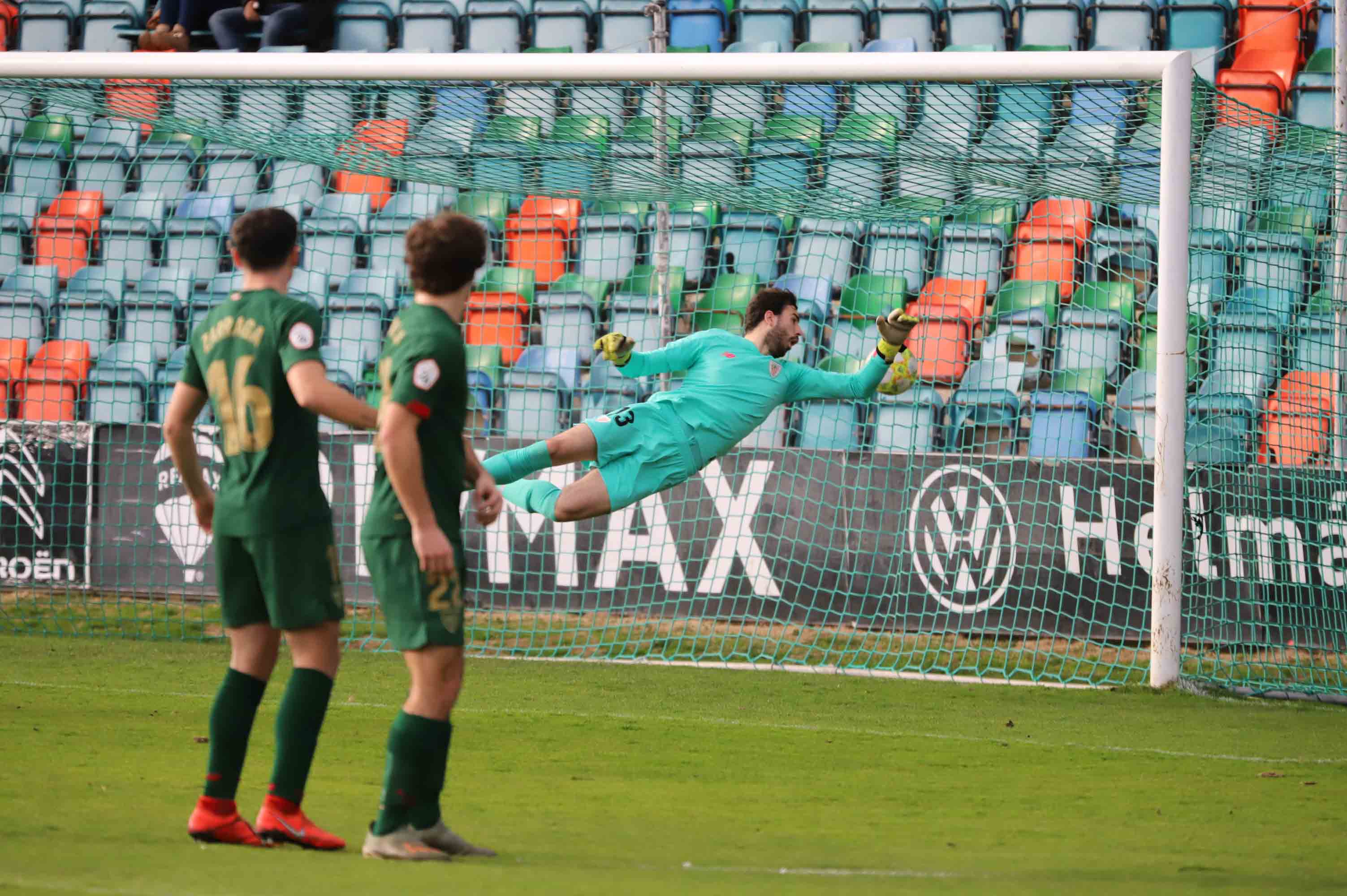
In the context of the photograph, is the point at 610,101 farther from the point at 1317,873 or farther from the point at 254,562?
the point at 1317,873

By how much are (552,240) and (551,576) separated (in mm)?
2771

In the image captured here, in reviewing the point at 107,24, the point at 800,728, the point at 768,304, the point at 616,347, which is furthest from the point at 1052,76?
the point at 107,24

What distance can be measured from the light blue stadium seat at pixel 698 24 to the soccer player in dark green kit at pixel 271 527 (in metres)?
9.84

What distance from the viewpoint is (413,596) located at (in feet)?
11.6

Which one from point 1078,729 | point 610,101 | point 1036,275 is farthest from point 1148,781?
point 1036,275

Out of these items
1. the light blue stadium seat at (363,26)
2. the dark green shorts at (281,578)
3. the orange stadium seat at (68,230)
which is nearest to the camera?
the dark green shorts at (281,578)

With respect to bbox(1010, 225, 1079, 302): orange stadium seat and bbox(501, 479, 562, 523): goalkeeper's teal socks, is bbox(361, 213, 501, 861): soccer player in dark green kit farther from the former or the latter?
bbox(1010, 225, 1079, 302): orange stadium seat

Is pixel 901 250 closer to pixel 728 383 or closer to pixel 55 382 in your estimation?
pixel 728 383

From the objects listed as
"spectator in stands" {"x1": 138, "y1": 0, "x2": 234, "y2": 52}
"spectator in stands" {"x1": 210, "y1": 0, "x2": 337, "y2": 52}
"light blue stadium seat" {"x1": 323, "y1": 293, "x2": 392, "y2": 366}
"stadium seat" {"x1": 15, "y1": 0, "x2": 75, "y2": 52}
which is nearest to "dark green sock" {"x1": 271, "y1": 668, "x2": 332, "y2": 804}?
"light blue stadium seat" {"x1": 323, "y1": 293, "x2": 392, "y2": 366}

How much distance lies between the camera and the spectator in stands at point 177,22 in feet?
43.6

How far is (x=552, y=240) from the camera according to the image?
10688mm

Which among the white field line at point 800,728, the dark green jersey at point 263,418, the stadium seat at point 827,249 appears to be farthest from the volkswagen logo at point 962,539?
the dark green jersey at point 263,418

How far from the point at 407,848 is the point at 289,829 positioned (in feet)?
1.18

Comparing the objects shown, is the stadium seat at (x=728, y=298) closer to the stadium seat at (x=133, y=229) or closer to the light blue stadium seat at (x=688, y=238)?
the light blue stadium seat at (x=688, y=238)
